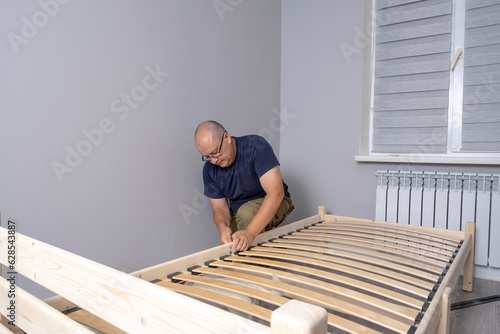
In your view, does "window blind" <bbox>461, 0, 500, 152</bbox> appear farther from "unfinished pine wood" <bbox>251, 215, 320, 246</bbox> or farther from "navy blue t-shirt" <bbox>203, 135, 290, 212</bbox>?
"navy blue t-shirt" <bbox>203, 135, 290, 212</bbox>

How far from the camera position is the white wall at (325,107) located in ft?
7.86

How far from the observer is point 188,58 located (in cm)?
188

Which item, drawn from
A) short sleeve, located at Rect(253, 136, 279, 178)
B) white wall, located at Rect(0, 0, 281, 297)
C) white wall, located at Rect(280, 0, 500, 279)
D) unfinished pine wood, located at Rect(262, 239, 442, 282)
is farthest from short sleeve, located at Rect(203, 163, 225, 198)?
white wall, located at Rect(280, 0, 500, 279)

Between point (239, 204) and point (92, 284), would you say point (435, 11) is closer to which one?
point (239, 204)

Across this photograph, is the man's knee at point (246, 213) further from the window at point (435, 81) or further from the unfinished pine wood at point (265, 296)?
the window at point (435, 81)

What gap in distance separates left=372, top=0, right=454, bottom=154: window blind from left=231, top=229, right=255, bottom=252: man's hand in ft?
4.57

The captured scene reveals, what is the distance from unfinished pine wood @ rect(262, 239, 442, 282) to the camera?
1183 millimetres

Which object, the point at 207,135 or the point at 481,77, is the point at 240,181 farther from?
the point at 481,77

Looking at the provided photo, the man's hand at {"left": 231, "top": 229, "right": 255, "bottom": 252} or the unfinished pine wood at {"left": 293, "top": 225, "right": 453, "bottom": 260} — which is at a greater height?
the man's hand at {"left": 231, "top": 229, "right": 255, "bottom": 252}

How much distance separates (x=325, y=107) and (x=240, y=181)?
1.06 m

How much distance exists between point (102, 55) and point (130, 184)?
0.57m

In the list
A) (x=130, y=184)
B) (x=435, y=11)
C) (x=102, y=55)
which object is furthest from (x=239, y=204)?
(x=435, y=11)

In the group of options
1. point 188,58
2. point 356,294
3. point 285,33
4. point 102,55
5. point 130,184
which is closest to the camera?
point 356,294

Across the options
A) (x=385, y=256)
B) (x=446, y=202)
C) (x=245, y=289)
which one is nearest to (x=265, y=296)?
(x=245, y=289)
